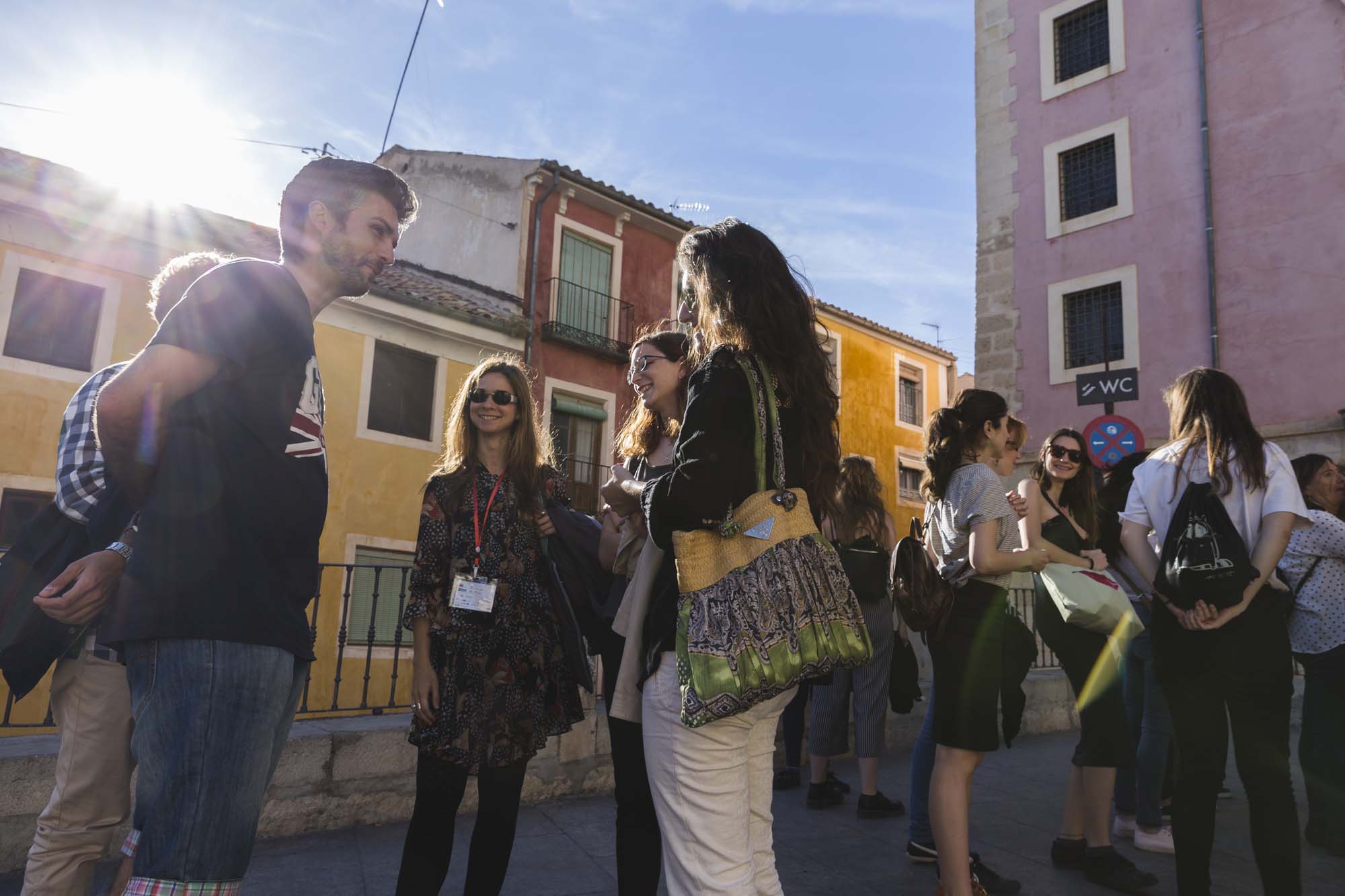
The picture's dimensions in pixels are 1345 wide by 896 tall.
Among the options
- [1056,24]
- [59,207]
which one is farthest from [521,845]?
[1056,24]

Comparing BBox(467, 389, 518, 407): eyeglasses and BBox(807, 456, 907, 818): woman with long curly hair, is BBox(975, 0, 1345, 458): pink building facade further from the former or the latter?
BBox(467, 389, 518, 407): eyeglasses

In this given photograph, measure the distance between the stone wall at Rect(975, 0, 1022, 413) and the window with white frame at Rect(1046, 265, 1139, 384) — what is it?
0.76m

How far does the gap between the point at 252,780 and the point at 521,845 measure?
259 cm

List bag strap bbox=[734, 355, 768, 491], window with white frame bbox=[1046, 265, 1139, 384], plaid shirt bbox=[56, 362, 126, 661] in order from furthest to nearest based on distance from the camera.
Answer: window with white frame bbox=[1046, 265, 1139, 384], plaid shirt bbox=[56, 362, 126, 661], bag strap bbox=[734, 355, 768, 491]

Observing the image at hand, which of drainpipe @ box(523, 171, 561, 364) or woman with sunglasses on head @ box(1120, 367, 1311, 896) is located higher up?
drainpipe @ box(523, 171, 561, 364)

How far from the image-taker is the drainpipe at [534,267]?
17.6 metres

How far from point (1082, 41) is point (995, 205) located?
10.6 feet


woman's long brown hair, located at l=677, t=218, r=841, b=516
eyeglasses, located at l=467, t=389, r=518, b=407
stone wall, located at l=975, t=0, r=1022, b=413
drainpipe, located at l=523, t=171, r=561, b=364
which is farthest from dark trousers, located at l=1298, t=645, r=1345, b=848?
drainpipe, located at l=523, t=171, r=561, b=364

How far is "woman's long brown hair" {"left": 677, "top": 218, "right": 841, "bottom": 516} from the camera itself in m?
2.04

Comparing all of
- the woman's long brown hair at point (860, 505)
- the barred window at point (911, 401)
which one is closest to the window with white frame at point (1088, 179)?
the barred window at point (911, 401)

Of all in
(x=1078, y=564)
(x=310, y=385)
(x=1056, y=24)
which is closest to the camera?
(x=310, y=385)

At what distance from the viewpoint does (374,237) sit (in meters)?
1.88

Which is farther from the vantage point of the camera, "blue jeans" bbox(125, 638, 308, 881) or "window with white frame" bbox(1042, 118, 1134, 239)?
"window with white frame" bbox(1042, 118, 1134, 239)

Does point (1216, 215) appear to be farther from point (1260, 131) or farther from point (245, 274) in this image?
point (245, 274)
